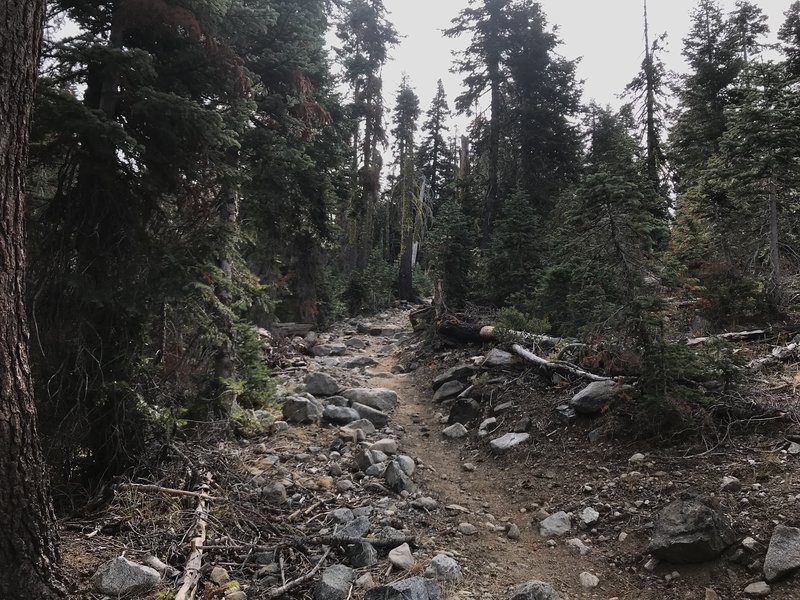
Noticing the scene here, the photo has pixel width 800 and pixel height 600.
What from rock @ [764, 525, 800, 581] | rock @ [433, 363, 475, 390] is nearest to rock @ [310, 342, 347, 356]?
rock @ [433, 363, 475, 390]

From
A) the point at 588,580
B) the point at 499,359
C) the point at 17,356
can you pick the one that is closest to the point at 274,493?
the point at 17,356

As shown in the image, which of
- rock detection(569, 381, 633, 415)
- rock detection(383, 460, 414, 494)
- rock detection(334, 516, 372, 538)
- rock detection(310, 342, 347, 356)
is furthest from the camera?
rock detection(310, 342, 347, 356)

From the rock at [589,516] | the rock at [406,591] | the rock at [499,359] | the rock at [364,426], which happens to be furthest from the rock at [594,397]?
the rock at [406,591]

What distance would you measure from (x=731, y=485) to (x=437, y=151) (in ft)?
119

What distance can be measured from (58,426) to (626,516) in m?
5.28

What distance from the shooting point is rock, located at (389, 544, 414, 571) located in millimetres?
4004

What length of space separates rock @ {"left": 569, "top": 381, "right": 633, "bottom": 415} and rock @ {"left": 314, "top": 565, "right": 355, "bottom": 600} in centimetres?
366

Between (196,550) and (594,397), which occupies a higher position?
(594,397)

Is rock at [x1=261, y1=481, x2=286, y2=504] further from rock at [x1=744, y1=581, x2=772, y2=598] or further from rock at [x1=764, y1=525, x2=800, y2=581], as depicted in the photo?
rock at [x1=764, y1=525, x2=800, y2=581]

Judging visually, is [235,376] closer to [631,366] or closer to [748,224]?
[631,366]

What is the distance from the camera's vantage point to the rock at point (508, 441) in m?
6.44

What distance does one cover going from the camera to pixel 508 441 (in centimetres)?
655

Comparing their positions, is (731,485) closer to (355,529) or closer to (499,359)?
(355,529)

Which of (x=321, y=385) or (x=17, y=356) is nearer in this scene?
(x=17, y=356)
